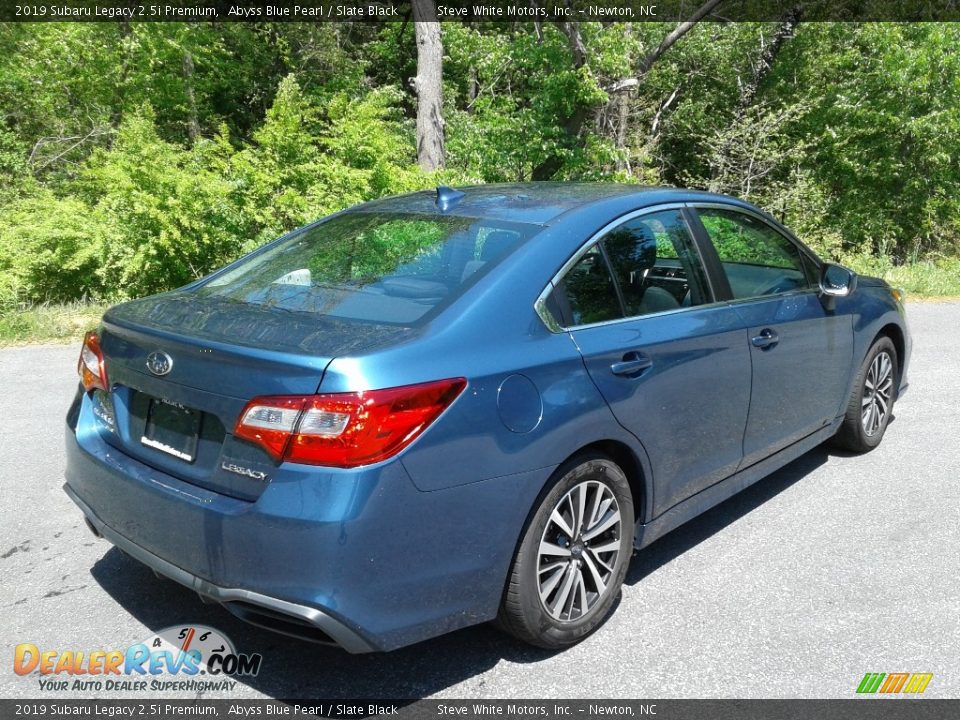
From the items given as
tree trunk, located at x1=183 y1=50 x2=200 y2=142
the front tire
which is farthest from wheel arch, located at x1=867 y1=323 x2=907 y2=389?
tree trunk, located at x1=183 y1=50 x2=200 y2=142

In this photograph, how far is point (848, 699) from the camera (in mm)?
2879

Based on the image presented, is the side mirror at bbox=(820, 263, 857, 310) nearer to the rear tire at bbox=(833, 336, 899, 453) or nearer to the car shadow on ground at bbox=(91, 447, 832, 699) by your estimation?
the rear tire at bbox=(833, 336, 899, 453)

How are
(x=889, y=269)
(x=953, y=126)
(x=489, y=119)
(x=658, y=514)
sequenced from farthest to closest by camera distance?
(x=953, y=126)
(x=489, y=119)
(x=889, y=269)
(x=658, y=514)

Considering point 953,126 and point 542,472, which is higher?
point 953,126

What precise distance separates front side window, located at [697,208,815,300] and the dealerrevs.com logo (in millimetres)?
2763

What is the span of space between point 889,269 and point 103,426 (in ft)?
47.9

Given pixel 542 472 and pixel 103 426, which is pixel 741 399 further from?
pixel 103 426

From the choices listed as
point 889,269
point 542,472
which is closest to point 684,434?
point 542,472

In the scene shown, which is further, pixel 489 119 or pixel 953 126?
pixel 953 126

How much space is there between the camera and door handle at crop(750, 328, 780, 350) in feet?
13.0

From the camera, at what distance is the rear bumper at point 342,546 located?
2.45 m

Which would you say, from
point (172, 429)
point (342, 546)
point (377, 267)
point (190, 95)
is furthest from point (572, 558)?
point (190, 95)

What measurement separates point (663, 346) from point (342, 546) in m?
1.61

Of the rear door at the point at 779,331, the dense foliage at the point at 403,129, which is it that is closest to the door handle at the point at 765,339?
the rear door at the point at 779,331
